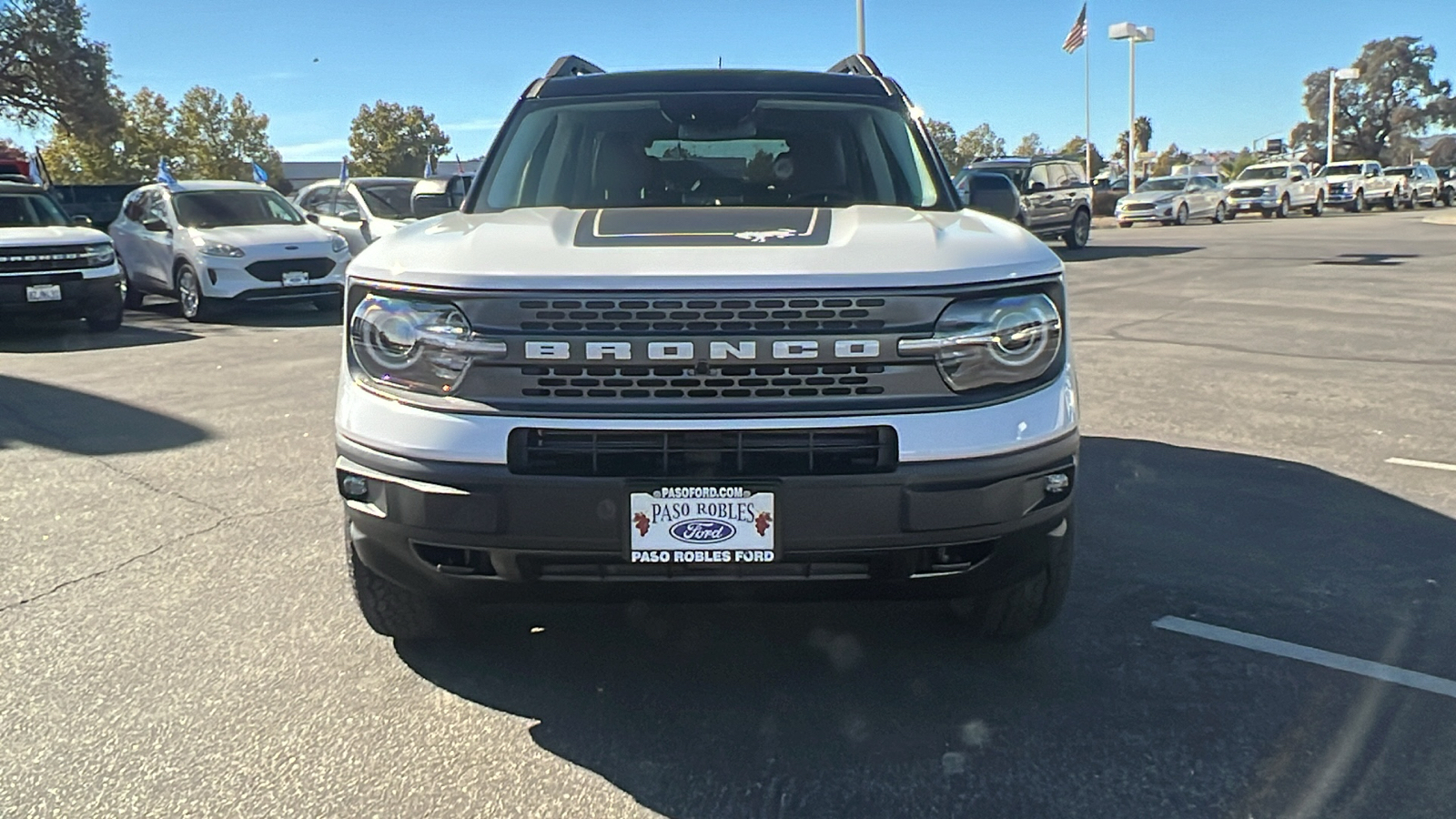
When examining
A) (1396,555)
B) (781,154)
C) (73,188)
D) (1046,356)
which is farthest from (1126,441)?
(73,188)

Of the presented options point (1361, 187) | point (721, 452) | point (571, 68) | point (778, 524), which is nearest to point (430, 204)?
point (571, 68)

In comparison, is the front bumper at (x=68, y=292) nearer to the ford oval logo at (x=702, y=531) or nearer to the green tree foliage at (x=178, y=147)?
the ford oval logo at (x=702, y=531)

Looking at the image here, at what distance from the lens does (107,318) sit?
472 inches

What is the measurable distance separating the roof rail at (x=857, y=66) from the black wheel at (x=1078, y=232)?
18.1 m

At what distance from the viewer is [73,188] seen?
20625 mm

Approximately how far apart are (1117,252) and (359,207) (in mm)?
13685

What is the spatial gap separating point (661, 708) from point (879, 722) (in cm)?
58

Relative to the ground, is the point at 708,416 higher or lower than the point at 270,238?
lower

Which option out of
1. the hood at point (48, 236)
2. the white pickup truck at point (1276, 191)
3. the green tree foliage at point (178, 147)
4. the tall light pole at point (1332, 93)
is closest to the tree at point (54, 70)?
the green tree foliage at point (178, 147)

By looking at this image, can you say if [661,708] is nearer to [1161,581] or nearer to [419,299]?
[419,299]

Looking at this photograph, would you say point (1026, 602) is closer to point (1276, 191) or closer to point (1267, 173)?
point (1276, 191)

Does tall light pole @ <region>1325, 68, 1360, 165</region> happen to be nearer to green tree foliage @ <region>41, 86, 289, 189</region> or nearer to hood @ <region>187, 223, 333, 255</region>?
green tree foliage @ <region>41, 86, 289, 189</region>

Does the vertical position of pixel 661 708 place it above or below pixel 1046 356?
below

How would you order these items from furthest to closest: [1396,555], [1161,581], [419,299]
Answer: [1396,555], [1161,581], [419,299]
